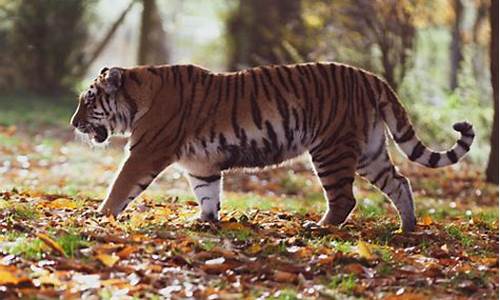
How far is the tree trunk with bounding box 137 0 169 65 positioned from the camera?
22.7 metres

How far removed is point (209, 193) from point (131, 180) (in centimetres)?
79

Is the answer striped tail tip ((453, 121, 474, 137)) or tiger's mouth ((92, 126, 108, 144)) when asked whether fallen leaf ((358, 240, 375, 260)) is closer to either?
striped tail tip ((453, 121, 474, 137))

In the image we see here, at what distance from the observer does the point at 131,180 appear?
7738mm

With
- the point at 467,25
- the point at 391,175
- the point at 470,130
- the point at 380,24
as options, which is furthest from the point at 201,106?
the point at 467,25

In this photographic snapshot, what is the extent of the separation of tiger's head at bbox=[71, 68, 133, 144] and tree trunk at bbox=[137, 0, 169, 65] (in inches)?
576

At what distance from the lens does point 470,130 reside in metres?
8.03

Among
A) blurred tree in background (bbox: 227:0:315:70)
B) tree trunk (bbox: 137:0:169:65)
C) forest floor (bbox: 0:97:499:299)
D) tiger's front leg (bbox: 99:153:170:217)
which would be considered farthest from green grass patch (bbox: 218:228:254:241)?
tree trunk (bbox: 137:0:169:65)

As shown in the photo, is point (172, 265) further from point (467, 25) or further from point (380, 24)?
point (467, 25)

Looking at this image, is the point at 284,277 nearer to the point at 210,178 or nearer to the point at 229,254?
the point at 229,254

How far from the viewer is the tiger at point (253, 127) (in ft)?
26.0

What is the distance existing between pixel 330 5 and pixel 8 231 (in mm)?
17009

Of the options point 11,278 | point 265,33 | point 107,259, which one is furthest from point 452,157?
point 265,33

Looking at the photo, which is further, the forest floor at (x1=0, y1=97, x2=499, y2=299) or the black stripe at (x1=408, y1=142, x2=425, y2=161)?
the black stripe at (x1=408, y1=142, x2=425, y2=161)

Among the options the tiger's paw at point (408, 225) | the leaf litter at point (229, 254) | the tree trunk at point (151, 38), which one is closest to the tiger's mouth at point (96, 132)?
the leaf litter at point (229, 254)
